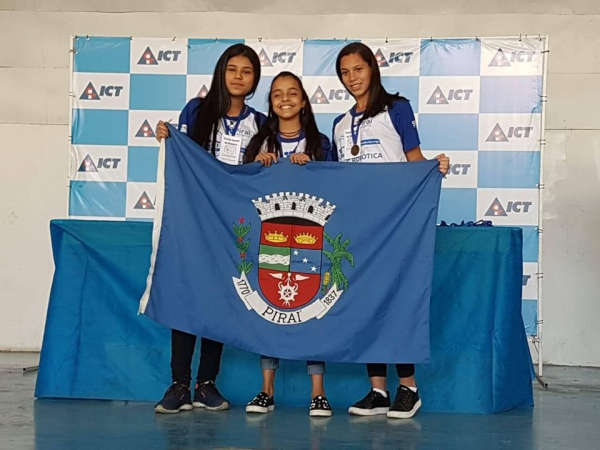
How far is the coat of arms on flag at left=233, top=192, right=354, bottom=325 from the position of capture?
343cm

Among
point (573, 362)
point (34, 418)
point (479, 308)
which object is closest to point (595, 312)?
point (573, 362)

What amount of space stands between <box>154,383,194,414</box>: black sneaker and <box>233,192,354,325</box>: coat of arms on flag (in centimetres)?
42

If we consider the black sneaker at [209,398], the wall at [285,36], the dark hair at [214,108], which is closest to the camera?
the black sneaker at [209,398]

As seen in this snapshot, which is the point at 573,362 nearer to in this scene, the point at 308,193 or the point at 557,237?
the point at 557,237

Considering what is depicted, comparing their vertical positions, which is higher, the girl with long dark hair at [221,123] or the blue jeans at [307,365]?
the girl with long dark hair at [221,123]

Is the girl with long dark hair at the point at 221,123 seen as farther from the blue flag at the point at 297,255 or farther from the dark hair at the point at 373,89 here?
the dark hair at the point at 373,89

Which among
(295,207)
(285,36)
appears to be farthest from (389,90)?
(295,207)

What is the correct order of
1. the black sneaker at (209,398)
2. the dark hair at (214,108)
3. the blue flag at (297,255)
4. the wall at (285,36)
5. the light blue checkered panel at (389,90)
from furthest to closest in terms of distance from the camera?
the wall at (285,36)
the light blue checkered panel at (389,90)
the dark hair at (214,108)
the black sneaker at (209,398)
the blue flag at (297,255)

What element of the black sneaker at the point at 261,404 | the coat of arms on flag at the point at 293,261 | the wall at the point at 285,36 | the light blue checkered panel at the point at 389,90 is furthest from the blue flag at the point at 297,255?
the wall at the point at 285,36

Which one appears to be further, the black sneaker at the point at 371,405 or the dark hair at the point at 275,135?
the dark hair at the point at 275,135

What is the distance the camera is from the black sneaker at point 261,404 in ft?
11.4

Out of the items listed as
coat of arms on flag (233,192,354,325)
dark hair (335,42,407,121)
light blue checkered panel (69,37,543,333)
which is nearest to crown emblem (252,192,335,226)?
coat of arms on flag (233,192,354,325)

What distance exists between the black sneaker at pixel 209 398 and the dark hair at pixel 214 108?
0.96 meters

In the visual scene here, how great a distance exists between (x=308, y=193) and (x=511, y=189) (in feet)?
7.25
